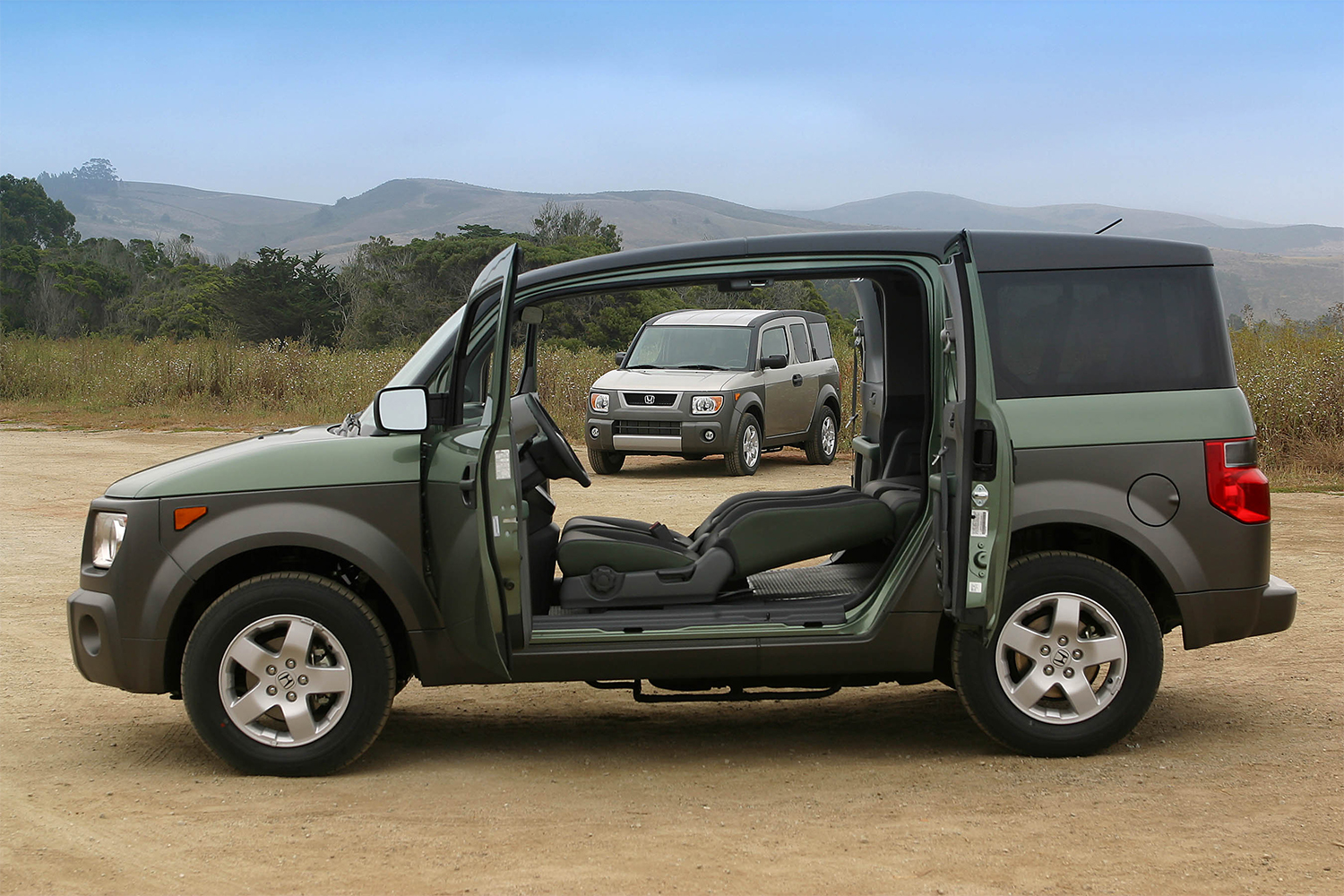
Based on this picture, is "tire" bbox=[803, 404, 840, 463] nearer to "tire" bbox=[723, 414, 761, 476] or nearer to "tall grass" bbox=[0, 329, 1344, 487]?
"tall grass" bbox=[0, 329, 1344, 487]

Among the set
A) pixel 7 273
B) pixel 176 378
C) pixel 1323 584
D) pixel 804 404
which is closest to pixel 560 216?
pixel 7 273

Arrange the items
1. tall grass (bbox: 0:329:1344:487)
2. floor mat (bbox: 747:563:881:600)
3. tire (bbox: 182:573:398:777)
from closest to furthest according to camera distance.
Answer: tire (bbox: 182:573:398:777), floor mat (bbox: 747:563:881:600), tall grass (bbox: 0:329:1344:487)

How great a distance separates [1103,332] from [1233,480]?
2.40ft

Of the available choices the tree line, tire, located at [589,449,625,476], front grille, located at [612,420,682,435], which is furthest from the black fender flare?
the tree line

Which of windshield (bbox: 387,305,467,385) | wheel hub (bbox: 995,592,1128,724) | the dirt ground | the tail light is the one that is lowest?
the dirt ground

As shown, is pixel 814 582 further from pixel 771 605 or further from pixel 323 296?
pixel 323 296

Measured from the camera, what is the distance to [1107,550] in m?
4.84

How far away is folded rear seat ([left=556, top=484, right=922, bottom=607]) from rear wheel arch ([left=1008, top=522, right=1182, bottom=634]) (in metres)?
0.50

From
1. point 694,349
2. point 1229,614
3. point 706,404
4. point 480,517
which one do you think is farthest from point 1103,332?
point 694,349

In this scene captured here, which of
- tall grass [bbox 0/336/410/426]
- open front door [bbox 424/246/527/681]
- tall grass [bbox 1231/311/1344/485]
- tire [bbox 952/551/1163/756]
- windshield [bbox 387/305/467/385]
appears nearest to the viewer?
open front door [bbox 424/246/527/681]

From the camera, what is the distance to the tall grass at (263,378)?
16.1 m

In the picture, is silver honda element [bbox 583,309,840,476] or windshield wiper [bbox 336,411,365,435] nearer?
windshield wiper [bbox 336,411,365,435]

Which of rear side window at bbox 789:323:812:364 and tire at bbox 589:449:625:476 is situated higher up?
rear side window at bbox 789:323:812:364

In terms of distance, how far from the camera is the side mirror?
174 inches
